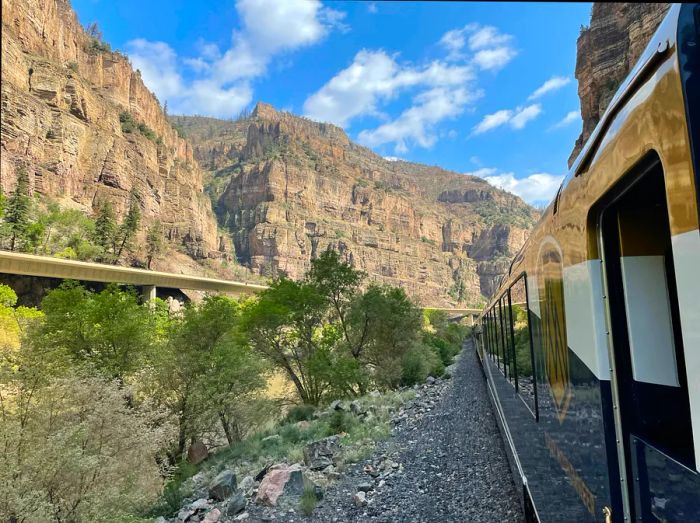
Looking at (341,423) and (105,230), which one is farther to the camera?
(105,230)

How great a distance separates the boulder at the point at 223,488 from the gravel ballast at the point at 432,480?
2.41 m

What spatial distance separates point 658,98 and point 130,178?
85.4m

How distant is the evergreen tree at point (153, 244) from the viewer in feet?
222

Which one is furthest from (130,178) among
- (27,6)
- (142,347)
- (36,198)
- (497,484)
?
(497,484)

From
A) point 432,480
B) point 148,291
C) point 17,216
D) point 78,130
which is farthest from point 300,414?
point 78,130

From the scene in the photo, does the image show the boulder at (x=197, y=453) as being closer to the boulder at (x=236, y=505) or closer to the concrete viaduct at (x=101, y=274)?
the boulder at (x=236, y=505)

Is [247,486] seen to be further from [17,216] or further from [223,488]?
[17,216]

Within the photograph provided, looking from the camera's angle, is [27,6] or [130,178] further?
[130,178]

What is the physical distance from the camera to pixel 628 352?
1.95 meters

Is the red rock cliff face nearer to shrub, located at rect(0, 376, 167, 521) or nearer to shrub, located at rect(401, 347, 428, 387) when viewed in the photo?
shrub, located at rect(0, 376, 167, 521)

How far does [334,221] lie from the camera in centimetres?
13250

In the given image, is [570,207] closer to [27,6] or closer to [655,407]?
[655,407]

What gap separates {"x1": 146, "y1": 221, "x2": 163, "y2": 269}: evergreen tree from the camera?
6762 cm

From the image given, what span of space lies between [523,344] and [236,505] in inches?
206
